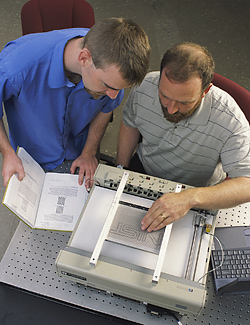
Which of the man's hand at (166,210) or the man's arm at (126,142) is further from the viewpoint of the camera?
the man's arm at (126,142)

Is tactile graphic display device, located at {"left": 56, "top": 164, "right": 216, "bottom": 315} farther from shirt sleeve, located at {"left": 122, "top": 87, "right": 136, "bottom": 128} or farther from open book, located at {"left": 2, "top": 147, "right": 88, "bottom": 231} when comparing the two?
shirt sleeve, located at {"left": 122, "top": 87, "right": 136, "bottom": 128}

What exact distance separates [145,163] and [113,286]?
819mm

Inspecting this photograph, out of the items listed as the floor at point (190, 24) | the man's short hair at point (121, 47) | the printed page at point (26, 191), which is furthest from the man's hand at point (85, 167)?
the floor at point (190, 24)

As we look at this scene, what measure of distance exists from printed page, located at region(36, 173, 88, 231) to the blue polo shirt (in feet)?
0.40

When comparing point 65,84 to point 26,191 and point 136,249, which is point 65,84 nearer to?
point 26,191

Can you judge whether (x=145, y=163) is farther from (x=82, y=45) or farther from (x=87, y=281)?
(x=87, y=281)

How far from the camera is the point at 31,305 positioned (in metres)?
1.22

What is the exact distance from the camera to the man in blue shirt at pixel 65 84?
44.3 inches

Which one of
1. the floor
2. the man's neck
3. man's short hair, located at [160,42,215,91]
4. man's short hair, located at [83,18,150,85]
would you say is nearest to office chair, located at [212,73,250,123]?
man's short hair, located at [160,42,215,91]

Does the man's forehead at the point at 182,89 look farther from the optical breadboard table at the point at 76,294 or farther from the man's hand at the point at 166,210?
the optical breadboard table at the point at 76,294

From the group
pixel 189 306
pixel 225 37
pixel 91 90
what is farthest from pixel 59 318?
pixel 225 37

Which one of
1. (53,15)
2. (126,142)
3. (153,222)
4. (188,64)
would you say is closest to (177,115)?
(188,64)

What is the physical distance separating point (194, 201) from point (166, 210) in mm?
124

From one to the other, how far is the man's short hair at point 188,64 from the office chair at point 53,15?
821mm
